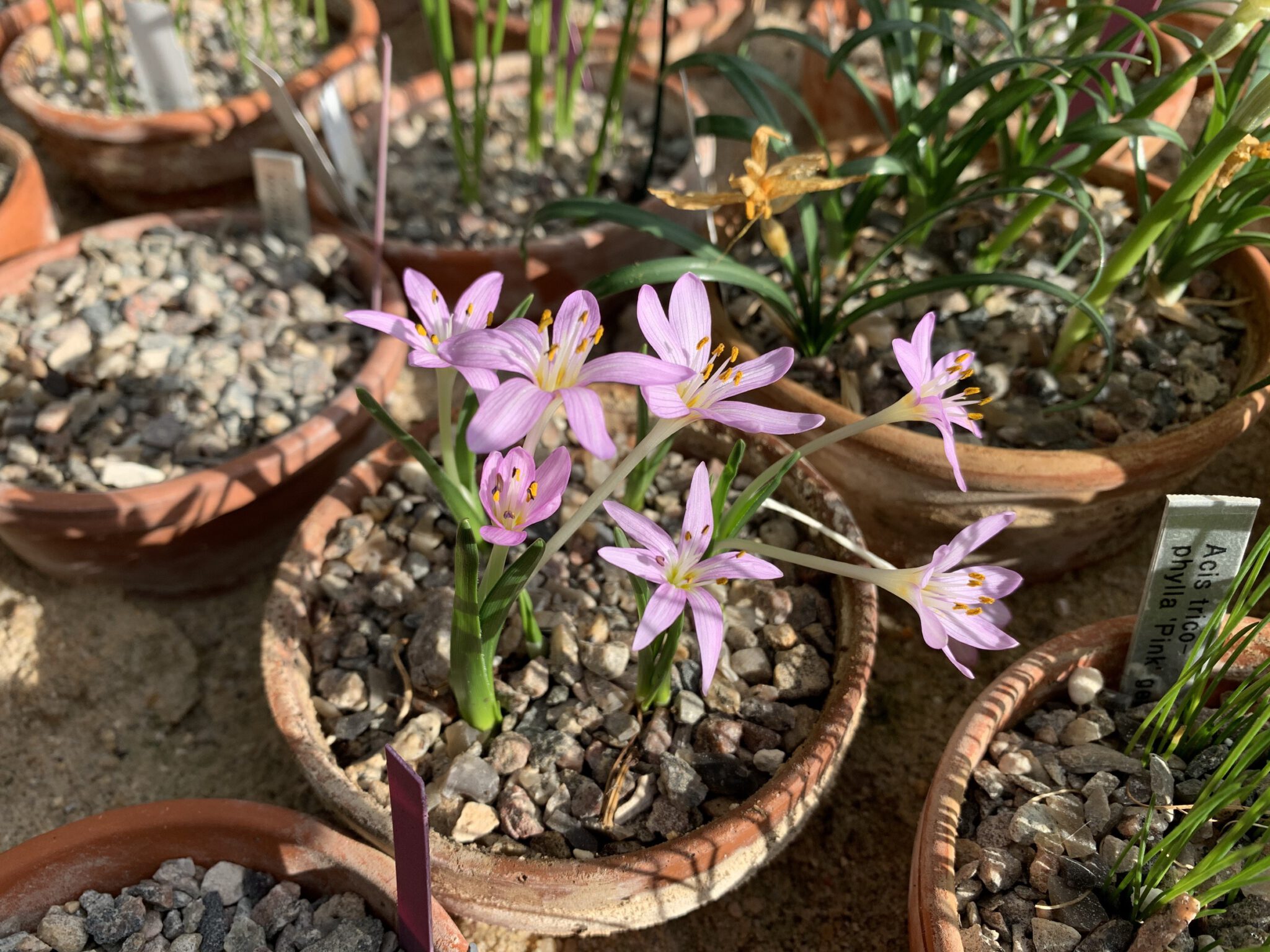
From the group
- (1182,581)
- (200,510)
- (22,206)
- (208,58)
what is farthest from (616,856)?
(208,58)

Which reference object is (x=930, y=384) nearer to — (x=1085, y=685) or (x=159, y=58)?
(x=1085, y=685)

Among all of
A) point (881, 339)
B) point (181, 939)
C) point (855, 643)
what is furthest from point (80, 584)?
point (881, 339)

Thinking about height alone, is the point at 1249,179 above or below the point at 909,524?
above

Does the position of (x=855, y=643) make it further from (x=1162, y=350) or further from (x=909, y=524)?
(x=1162, y=350)

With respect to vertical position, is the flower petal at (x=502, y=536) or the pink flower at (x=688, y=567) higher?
the flower petal at (x=502, y=536)

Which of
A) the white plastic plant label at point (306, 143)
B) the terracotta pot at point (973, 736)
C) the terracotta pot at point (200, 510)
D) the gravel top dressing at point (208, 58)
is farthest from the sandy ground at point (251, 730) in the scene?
the gravel top dressing at point (208, 58)

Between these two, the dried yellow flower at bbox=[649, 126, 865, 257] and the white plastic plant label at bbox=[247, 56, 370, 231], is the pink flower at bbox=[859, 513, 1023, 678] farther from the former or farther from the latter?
the white plastic plant label at bbox=[247, 56, 370, 231]

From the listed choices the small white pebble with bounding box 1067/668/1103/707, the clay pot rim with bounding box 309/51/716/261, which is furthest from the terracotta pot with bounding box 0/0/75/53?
the small white pebble with bounding box 1067/668/1103/707

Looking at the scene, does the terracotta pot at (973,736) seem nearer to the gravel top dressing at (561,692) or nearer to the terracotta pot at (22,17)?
the gravel top dressing at (561,692)
